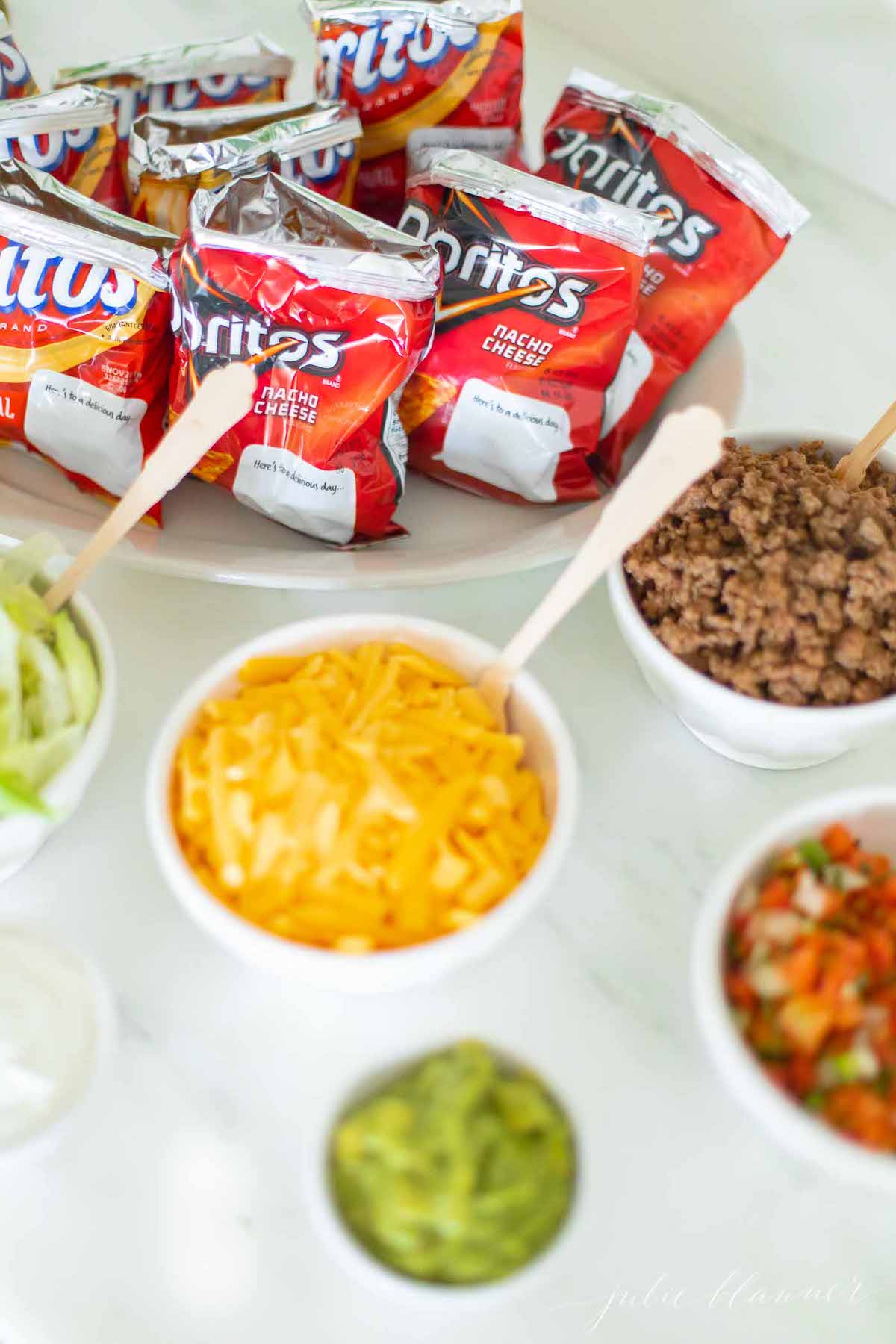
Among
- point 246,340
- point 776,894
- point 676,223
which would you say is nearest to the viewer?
point 776,894

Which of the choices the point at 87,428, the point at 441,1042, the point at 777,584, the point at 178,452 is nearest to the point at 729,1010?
the point at 441,1042

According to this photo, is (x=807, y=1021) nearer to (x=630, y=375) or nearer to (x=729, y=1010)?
(x=729, y=1010)

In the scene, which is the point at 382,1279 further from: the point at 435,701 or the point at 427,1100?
the point at 435,701

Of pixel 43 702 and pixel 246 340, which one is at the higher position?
pixel 246 340

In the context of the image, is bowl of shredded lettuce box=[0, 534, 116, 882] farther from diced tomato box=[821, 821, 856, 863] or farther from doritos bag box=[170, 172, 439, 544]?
diced tomato box=[821, 821, 856, 863]

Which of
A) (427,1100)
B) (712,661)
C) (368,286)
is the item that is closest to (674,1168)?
(427,1100)

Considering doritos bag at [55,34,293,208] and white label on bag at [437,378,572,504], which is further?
doritos bag at [55,34,293,208]
